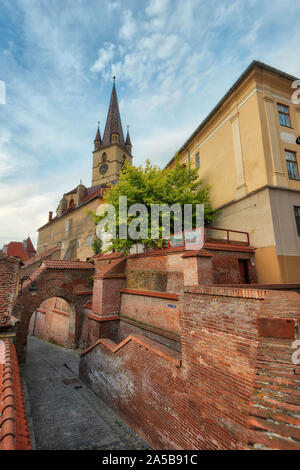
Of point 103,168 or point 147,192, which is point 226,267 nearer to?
point 147,192

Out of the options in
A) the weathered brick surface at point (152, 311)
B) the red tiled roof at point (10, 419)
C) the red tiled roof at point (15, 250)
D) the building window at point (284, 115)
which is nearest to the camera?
the red tiled roof at point (10, 419)

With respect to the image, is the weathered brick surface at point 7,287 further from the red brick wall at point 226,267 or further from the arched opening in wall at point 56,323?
the red brick wall at point 226,267

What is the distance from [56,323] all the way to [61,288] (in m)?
5.59

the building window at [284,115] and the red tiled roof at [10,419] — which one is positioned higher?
the building window at [284,115]

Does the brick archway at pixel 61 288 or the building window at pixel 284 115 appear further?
the brick archway at pixel 61 288

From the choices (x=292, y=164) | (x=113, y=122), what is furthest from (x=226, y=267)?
(x=113, y=122)

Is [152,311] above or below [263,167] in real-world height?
below

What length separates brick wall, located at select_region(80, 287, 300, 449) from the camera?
2.31m

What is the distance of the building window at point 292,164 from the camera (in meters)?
12.3

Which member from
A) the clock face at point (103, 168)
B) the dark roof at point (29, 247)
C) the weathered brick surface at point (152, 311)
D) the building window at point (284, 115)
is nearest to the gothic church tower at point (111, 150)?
the clock face at point (103, 168)

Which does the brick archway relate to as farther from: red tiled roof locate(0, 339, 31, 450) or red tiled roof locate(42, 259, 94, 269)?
red tiled roof locate(0, 339, 31, 450)

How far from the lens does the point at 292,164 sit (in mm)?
12562

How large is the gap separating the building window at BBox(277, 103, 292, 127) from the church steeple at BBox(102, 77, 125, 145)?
36547mm

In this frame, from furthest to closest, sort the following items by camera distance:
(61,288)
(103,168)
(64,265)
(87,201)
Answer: (103,168) → (87,201) → (64,265) → (61,288)
